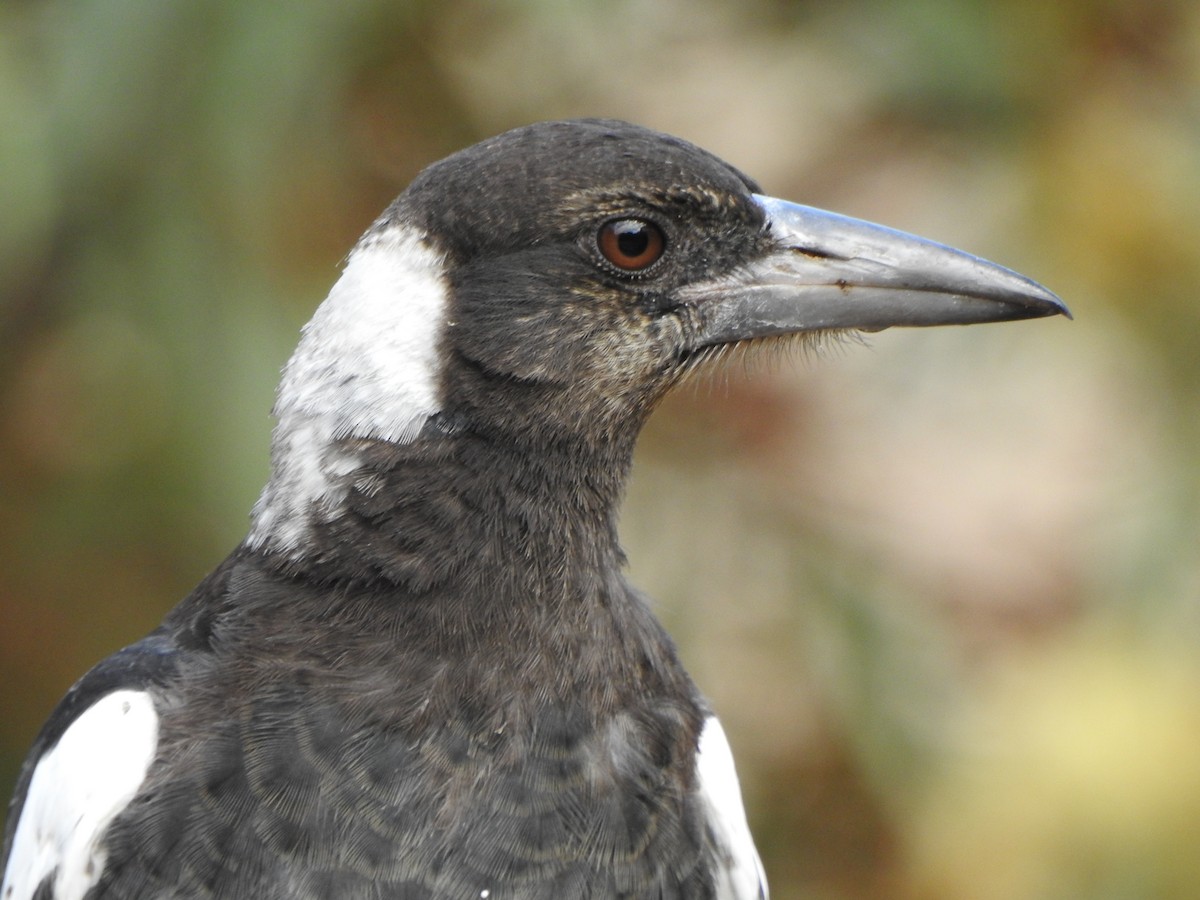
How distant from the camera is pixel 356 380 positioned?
4.32 feet

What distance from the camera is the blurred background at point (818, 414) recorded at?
1970mm

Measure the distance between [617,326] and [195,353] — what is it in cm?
79

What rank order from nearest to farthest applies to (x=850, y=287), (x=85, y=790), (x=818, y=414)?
(x=85, y=790) → (x=850, y=287) → (x=818, y=414)

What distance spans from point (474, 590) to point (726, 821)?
0.32 metres

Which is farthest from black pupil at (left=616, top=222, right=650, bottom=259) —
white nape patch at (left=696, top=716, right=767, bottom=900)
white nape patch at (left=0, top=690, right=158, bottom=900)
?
white nape patch at (left=0, top=690, right=158, bottom=900)

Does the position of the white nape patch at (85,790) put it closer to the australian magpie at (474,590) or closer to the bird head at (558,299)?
the australian magpie at (474,590)

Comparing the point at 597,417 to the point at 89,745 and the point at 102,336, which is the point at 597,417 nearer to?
the point at 89,745

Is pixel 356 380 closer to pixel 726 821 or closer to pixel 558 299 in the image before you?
pixel 558 299

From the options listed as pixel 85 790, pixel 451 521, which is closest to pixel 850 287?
pixel 451 521

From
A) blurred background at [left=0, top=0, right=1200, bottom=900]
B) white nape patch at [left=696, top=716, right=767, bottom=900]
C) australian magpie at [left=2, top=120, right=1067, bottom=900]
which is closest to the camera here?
australian magpie at [left=2, top=120, right=1067, bottom=900]

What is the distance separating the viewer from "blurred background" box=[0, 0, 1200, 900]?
197 cm

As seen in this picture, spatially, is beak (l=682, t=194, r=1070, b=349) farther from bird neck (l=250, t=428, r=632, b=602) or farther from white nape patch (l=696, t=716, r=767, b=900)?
white nape patch (l=696, t=716, r=767, b=900)

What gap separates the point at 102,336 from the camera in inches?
80.5

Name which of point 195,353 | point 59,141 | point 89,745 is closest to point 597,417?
point 89,745
